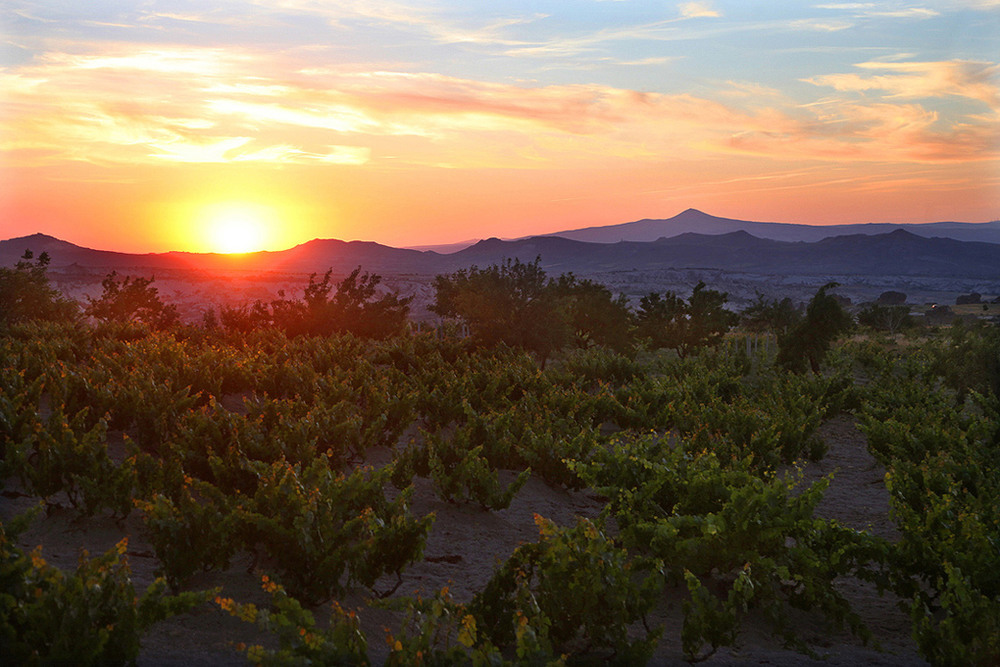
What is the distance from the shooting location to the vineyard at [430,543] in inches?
147

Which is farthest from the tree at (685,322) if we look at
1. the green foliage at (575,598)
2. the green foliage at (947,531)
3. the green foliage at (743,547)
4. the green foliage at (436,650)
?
the green foliage at (436,650)

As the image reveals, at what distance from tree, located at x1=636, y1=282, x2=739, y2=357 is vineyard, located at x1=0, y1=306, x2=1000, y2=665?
50.2ft

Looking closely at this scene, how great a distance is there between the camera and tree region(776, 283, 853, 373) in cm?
1909

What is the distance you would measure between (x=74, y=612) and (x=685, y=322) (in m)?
24.5

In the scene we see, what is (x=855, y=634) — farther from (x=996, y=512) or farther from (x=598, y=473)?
(x=598, y=473)

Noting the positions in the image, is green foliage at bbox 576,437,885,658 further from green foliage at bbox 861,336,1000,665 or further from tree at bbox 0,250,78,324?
tree at bbox 0,250,78,324

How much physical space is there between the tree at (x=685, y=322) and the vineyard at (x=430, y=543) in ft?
50.2

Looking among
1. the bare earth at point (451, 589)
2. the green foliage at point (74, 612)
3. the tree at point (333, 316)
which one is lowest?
the bare earth at point (451, 589)

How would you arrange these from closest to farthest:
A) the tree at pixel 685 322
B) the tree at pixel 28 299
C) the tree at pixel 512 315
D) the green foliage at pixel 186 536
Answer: the green foliage at pixel 186 536 < the tree at pixel 512 315 < the tree at pixel 28 299 < the tree at pixel 685 322

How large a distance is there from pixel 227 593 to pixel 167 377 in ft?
18.2

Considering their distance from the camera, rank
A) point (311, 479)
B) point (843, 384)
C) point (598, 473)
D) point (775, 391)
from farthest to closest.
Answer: point (843, 384) < point (775, 391) < point (598, 473) < point (311, 479)

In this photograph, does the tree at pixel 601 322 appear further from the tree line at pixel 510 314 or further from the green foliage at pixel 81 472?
the green foliage at pixel 81 472

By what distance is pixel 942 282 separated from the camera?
502 feet

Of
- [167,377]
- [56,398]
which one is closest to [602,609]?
[56,398]
